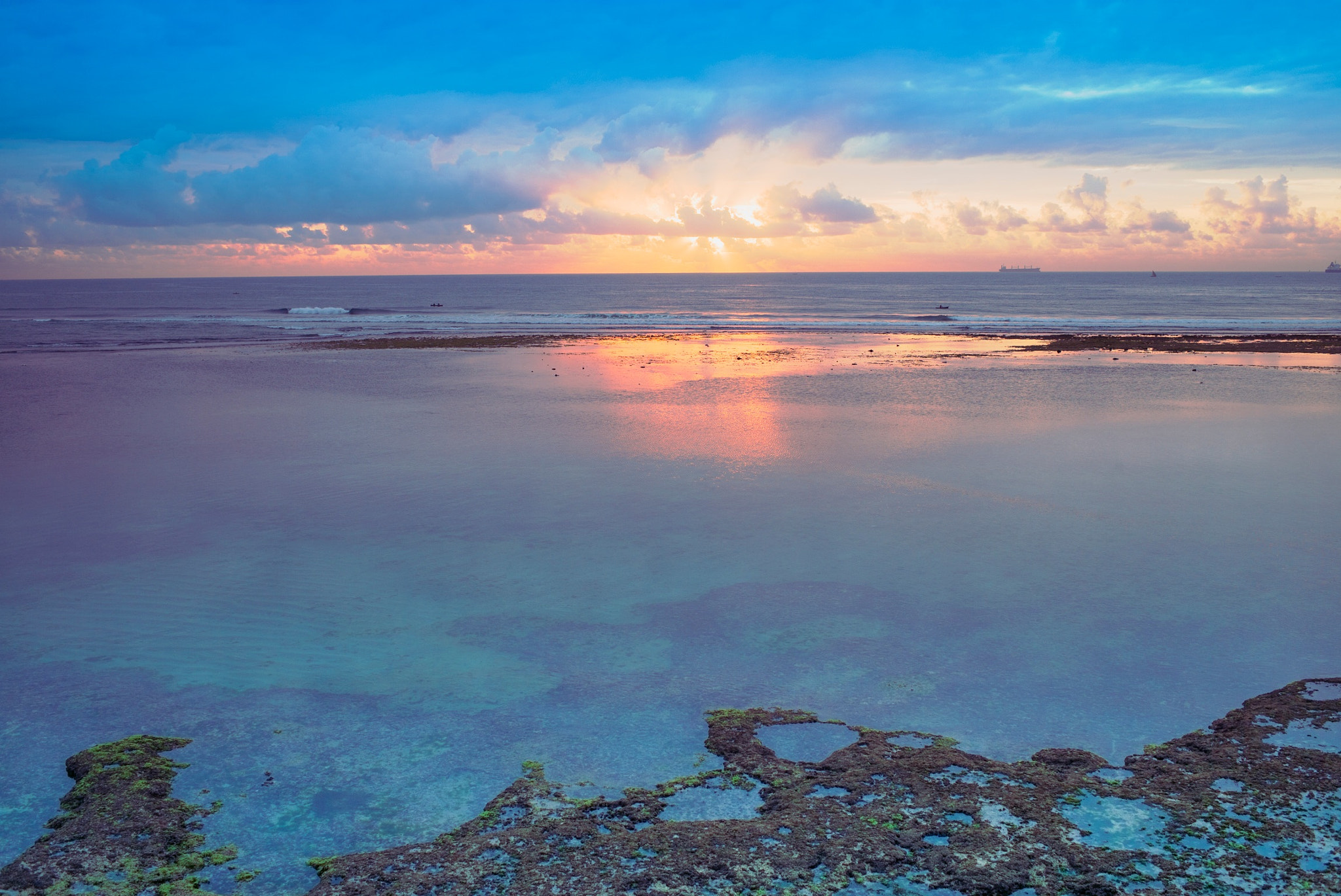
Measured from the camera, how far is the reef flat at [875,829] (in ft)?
12.8

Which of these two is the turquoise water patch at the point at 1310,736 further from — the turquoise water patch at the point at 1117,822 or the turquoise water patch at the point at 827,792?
the turquoise water patch at the point at 827,792

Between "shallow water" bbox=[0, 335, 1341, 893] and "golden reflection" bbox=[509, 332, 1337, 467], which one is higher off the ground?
"golden reflection" bbox=[509, 332, 1337, 467]

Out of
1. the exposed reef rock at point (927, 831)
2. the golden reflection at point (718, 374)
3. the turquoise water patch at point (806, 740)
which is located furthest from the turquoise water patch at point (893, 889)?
the golden reflection at point (718, 374)

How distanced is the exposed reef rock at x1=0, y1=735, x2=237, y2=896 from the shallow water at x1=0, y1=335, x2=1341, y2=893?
0.16 m

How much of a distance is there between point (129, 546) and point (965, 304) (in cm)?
7600

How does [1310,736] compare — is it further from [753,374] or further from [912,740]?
[753,374]

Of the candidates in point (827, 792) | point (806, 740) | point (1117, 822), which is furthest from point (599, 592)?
point (1117, 822)

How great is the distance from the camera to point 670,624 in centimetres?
707

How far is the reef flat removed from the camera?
389 centimetres

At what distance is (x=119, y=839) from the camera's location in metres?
4.23

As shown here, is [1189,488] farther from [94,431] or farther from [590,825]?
[94,431]

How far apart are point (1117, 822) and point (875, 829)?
4.06 ft

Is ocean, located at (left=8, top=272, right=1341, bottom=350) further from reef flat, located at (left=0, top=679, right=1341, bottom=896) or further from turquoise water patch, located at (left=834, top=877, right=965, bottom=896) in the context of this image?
turquoise water patch, located at (left=834, top=877, right=965, bottom=896)

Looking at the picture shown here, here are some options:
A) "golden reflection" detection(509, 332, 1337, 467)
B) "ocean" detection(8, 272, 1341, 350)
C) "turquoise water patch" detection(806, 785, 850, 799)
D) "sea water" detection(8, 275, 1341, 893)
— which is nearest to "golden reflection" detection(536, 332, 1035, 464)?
"golden reflection" detection(509, 332, 1337, 467)
